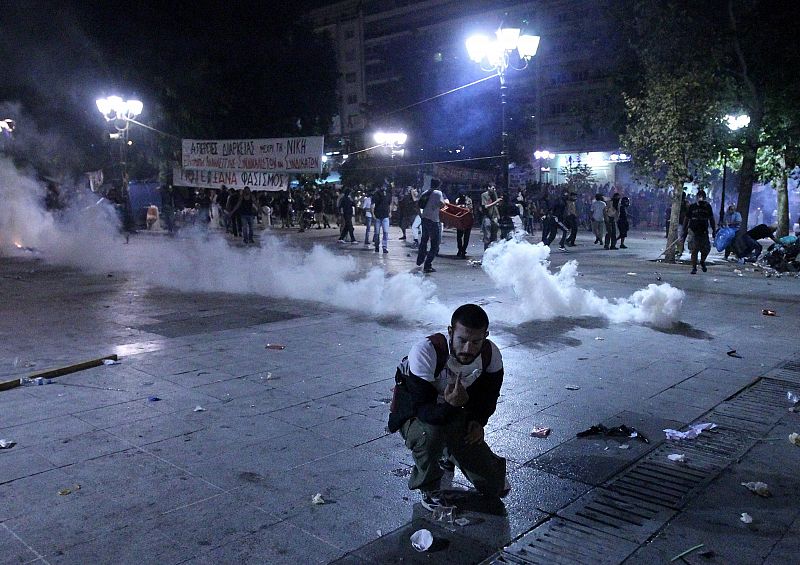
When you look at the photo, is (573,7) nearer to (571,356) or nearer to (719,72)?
(719,72)

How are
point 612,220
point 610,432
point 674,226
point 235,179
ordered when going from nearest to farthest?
point 610,432
point 235,179
point 674,226
point 612,220

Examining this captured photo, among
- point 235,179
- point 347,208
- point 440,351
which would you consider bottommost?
point 440,351

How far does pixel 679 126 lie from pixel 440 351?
13557mm

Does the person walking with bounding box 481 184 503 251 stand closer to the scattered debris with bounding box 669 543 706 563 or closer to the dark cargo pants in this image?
the dark cargo pants

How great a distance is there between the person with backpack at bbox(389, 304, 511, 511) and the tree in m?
13.2

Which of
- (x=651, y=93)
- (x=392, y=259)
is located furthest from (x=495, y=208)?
(x=651, y=93)

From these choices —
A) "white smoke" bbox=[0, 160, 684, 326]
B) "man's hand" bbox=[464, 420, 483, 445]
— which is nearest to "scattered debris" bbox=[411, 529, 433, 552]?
"man's hand" bbox=[464, 420, 483, 445]

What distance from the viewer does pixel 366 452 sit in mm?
4492

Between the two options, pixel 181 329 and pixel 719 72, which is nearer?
pixel 181 329

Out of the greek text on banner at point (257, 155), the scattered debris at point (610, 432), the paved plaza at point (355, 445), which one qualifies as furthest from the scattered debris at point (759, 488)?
the greek text on banner at point (257, 155)

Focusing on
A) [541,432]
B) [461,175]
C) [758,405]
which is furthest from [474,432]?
[461,175]

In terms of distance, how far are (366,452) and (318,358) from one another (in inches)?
102

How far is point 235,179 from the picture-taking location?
15406 mm

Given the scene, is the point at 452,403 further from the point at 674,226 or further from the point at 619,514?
the point at 674,226
